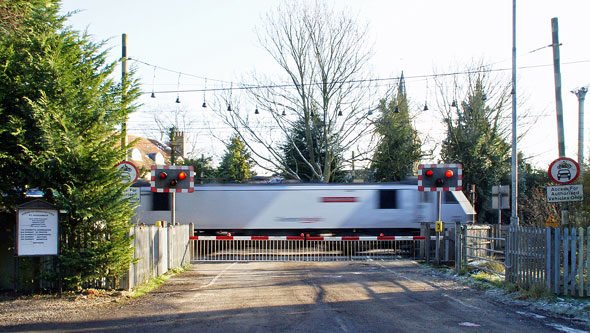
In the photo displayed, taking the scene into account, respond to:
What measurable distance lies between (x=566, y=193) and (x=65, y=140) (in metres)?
10.4

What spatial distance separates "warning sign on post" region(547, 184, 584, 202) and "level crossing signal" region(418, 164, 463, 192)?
4.27 metres

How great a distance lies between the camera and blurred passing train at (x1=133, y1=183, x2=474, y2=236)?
23.1 meters

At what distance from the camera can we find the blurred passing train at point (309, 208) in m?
23.1

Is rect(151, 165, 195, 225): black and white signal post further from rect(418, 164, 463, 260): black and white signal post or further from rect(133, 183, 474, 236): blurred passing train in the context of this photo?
rect(133, 183, 474, 236): blurred passing train

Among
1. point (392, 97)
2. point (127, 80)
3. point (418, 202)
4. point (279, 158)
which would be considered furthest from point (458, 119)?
point (127, 80)

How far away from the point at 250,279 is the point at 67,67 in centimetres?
647

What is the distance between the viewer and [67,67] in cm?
973

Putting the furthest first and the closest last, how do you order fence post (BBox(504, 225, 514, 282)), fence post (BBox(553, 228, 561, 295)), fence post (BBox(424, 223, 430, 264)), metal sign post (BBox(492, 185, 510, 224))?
metal sign post (BBox(492, 185, 510, 224)), fence post (BBox(424, 223, 430, 264)), fence post (BBox(504, 225, 514, 282)), fence post (BBox(553, 228, 561, 295))

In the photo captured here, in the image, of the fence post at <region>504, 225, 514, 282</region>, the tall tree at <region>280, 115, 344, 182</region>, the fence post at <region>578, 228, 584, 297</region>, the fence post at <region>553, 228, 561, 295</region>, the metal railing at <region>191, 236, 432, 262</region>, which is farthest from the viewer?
the tall tree at <region>280, 115, 344, 182</region>

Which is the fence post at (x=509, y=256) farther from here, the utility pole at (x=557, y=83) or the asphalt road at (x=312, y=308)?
the utility pole at (x=557, y=83)

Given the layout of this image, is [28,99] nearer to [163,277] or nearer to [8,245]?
[8,245]

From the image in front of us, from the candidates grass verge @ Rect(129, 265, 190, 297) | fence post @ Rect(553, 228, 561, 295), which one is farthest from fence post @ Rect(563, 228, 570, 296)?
grass verge @ Rect(129, 265, 190, 297)

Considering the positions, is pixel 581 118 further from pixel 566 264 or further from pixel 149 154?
pixel 149 154

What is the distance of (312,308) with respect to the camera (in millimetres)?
8984
